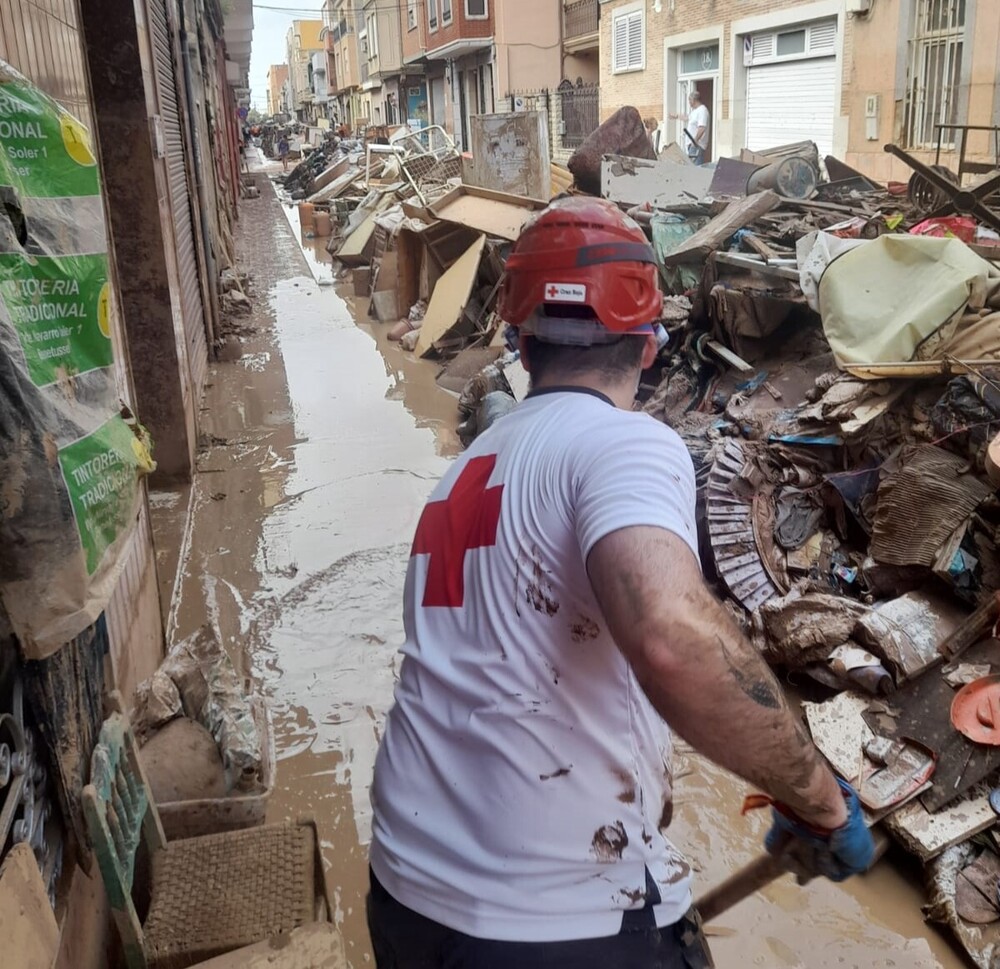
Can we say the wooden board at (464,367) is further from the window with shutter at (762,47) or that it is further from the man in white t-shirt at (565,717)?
the window with shutter at (762,47)

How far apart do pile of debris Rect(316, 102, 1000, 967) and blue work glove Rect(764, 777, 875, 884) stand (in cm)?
156

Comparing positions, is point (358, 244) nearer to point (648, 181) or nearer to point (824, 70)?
point (648, 181)

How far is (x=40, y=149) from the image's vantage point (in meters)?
1.83

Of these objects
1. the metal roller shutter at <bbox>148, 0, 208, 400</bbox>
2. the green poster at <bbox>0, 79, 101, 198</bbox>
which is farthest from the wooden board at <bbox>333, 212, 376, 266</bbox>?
the green poster at <bbox>0, 79, 101, 198</bbox>

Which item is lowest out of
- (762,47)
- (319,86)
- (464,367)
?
(464,367)

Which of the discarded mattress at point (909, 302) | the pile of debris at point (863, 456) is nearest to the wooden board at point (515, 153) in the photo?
the pile of debris at point (863, 456)

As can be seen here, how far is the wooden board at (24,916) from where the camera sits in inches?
53.3

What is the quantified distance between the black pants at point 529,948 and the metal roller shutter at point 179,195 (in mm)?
5779

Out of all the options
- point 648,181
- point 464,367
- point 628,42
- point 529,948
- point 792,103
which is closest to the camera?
point 529,948

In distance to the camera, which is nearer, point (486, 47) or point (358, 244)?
point (358, 244)

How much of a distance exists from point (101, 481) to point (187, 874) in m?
1.10

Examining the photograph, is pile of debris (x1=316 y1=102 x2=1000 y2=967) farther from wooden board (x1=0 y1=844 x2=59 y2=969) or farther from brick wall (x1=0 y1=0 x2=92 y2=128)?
brick wall (x1=0 y1=0 x2=92 y2=128)

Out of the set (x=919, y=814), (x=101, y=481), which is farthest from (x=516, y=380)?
(x=101, y=481)

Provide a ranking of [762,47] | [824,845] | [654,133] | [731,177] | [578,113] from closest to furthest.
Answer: [824,845], [731,177], [762,47], [654,133], [578,113]
